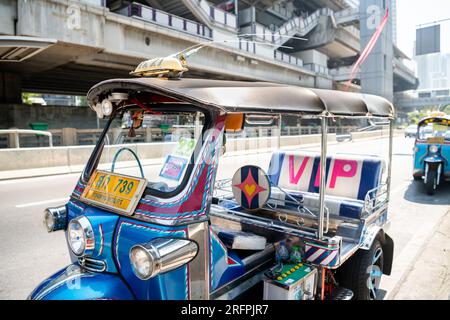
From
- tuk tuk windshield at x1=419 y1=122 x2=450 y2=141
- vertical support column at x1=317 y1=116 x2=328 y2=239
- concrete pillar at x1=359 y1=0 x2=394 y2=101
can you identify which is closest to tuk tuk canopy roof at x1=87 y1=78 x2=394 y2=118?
vertical support column at x1=317 y1=116 x2=328 y2=239

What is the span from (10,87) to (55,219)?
87.5 ft

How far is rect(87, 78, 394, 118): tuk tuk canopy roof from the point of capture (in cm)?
209

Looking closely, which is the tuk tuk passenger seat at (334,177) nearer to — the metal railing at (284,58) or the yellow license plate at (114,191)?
the yellow license plate at (114,191)

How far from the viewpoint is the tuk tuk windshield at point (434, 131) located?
30.5ft

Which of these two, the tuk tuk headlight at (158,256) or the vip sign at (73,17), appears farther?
the vip sign at (73,17)

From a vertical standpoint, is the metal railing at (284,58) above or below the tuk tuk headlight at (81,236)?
above

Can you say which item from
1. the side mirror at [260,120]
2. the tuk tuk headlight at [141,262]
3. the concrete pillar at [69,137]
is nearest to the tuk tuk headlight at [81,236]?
the tuk tuk headlight at [141,262]

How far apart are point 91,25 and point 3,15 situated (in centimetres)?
365

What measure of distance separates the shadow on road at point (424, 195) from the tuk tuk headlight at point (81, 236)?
8.01 m

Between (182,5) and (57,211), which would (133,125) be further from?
(182,5)

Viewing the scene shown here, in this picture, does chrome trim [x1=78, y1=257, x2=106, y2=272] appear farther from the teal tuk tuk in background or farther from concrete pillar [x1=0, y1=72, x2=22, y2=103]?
concrete pillar [x1=0, y1=72, x2=22, y2=103]

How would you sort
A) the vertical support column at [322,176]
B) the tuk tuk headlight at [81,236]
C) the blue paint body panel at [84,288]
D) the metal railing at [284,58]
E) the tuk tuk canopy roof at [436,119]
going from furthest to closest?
the metal railing at [284,58]
the tuk tuk canopy roof at [436,119]
the vertical support column at [322,176]
the tuk tuk headlight at [81,236]
the blue paint body panel at [84,288]

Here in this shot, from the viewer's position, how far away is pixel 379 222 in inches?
157

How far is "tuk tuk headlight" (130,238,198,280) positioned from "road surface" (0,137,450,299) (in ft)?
3.01
